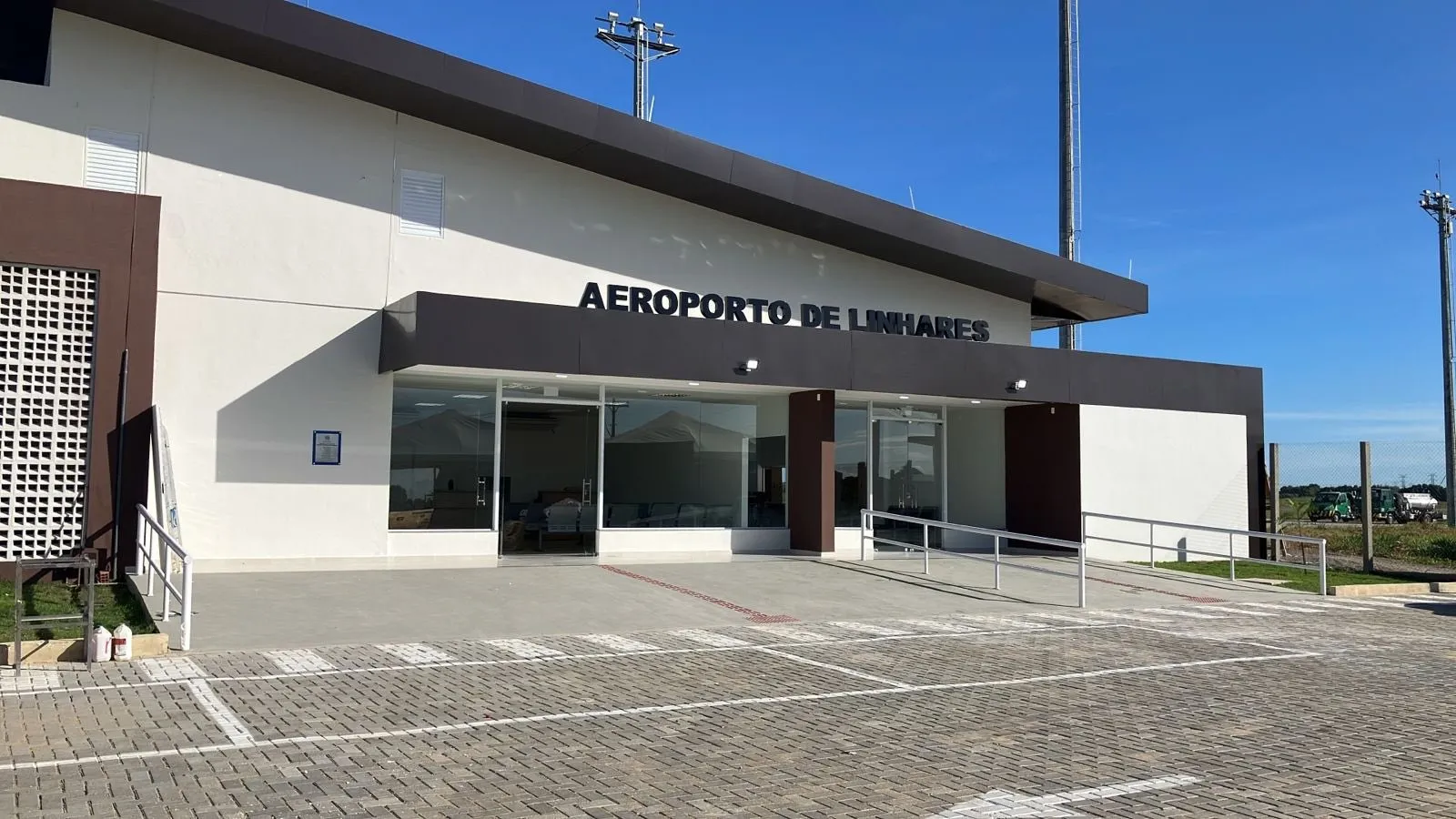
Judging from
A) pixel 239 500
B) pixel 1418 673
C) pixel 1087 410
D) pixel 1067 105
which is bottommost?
pixel 1418 673

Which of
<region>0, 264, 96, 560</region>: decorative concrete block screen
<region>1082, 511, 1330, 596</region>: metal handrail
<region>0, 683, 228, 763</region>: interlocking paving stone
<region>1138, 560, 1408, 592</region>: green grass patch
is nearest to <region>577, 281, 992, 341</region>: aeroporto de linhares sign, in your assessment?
<region>1082, 511, 1330, 596</region>: metal handrail

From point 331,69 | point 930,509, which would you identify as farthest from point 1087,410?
point 331,69

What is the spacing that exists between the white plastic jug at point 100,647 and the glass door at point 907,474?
1387cm

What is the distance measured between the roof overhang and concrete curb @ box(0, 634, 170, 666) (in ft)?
A: 28.7

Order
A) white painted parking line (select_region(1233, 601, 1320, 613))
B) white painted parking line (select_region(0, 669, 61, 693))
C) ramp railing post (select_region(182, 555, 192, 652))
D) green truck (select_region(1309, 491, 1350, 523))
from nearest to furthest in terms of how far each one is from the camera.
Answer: white painted parking line (select_region(0, 669, 61, 693)), ramp railing post (select_region(182, 555, 192, 652)), white painted parking line (select_region(1233, 601, 1320, 613)), green truck (select_region(1309, 491, 1350, 523))

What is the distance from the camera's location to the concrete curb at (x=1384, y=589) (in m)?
16.7

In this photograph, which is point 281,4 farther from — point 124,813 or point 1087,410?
point 1087,410

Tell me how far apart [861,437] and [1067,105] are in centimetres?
1168

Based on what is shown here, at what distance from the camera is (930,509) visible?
21.6 metres

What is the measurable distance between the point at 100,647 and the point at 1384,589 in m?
17.2

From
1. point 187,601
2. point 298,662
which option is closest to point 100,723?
point 298,662

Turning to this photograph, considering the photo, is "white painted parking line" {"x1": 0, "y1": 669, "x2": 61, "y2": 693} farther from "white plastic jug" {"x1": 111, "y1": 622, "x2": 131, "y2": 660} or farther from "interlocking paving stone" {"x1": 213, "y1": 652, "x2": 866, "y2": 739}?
"interlocking paving stone" {"x1": 213, "y1": 652, "x2": 866, "y2": 739}

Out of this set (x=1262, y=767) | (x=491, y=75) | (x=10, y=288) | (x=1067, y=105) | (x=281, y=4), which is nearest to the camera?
(x=1262, y=767)

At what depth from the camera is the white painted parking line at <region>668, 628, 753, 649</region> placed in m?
10.7
